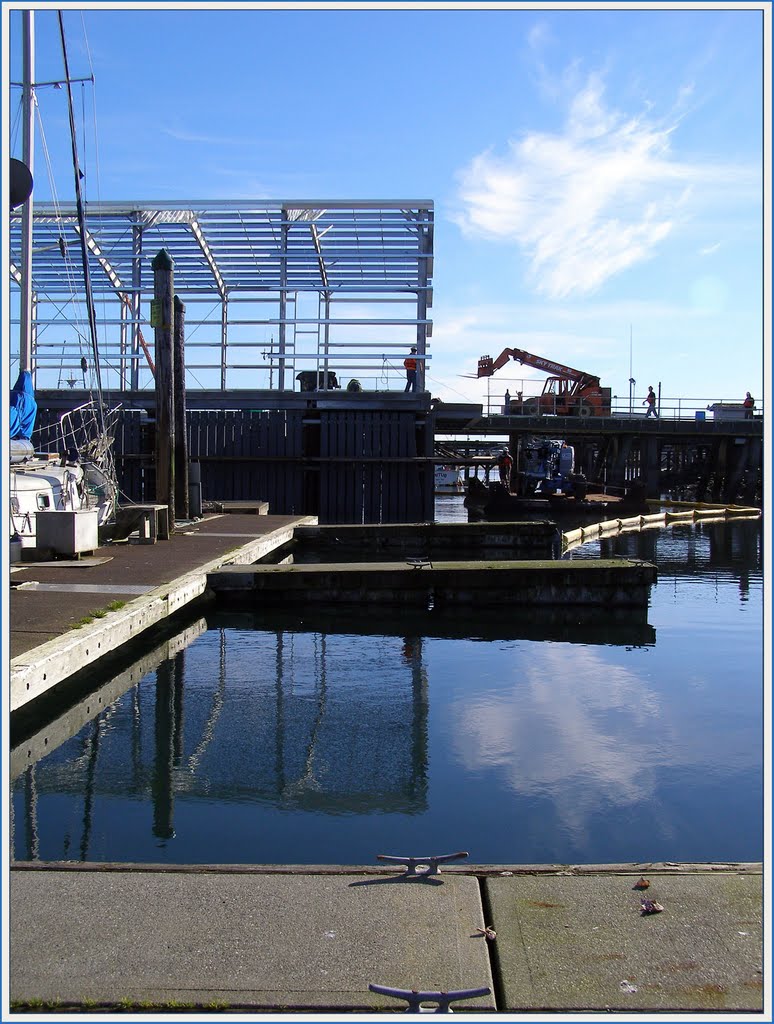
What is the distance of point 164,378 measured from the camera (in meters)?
16.5

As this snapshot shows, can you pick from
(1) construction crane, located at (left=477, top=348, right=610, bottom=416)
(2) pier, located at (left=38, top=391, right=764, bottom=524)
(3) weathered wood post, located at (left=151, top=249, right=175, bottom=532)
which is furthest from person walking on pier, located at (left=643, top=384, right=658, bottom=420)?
(3) weathered wood post, located at (left=151, top=249, right=175, bottom=532)

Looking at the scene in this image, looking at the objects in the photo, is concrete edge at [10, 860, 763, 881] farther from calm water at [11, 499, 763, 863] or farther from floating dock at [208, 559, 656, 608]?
floating dock at [208, 559, 656, 608]

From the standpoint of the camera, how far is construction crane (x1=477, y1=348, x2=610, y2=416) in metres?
40.9

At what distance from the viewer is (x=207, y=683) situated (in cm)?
898

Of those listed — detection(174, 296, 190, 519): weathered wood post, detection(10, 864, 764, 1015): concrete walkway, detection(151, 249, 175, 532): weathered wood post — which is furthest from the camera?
detection(174, 296, 190, 519): weathered wood post

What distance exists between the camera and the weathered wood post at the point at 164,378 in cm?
1633

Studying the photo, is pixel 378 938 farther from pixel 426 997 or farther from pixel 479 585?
pixel 479 585

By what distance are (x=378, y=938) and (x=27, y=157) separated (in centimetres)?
1439

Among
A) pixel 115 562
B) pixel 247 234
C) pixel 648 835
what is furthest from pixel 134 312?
pixel 648 835

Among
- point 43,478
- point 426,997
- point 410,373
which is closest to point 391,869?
point 426,997

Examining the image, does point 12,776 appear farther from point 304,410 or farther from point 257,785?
point 304,410

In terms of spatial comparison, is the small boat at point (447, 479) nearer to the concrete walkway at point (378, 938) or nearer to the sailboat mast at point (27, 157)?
the sailboat mast at point (27, 157)

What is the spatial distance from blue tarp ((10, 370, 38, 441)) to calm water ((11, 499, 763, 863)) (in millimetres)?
4799

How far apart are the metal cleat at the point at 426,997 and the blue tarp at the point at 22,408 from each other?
40.3 feet
